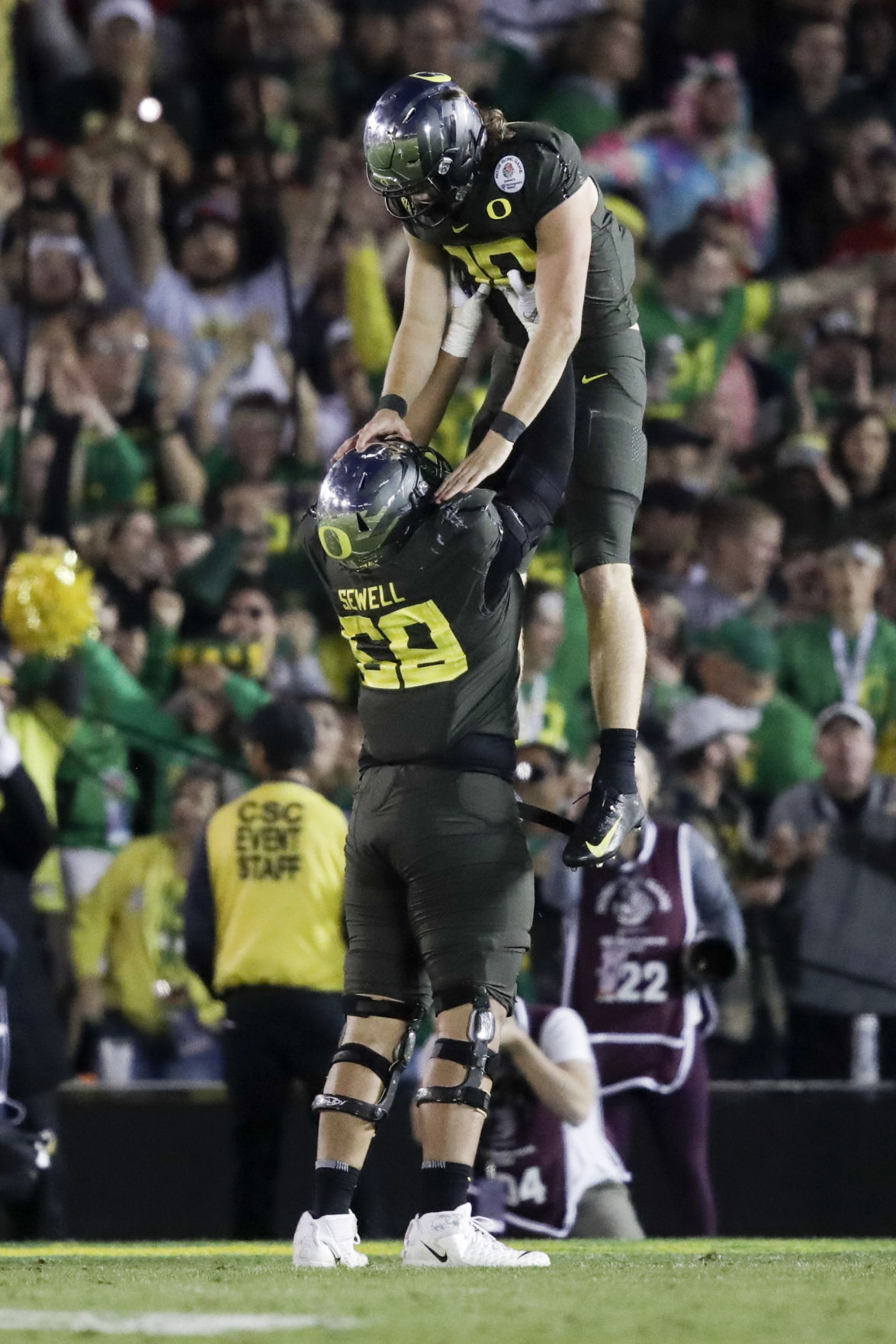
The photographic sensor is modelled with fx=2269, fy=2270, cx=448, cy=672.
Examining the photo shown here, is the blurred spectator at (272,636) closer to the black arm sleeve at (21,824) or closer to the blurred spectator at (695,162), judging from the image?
the black arm sleeve at (21,824)

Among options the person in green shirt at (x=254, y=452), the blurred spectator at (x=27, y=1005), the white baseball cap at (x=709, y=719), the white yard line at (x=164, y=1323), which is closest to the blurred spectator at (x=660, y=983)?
the white baseball cap at (x=709, y=719)

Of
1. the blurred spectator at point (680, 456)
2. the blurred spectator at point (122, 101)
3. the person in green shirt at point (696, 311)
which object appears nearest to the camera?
the blurred spectator at point (680, 456)

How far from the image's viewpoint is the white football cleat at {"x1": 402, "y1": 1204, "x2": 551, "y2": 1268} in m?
4.80

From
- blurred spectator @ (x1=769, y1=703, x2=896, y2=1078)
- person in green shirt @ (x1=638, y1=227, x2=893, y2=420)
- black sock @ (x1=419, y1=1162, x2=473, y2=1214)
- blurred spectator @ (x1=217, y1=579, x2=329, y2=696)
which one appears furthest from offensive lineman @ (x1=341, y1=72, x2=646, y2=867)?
person in green shirt @ (x1=638, y1=227, x2=893, y2=420)

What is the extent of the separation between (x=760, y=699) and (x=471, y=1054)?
407 centimetres

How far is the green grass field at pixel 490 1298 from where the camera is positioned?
3.32 meters

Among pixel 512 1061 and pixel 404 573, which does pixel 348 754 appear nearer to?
pixel 512 1061

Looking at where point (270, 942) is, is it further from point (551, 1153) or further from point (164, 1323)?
point (164, 1323)

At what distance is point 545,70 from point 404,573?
23.8 ft

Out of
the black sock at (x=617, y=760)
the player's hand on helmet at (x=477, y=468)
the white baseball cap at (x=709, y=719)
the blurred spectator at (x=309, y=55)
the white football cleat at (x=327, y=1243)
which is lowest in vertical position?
the white football cleat at (x=327, y=1243)

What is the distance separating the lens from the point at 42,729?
26.2 ft

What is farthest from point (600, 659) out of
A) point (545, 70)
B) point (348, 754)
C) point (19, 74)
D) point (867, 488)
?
point (545, 70)

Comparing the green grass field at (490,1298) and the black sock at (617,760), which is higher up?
the black sock at (617,760)

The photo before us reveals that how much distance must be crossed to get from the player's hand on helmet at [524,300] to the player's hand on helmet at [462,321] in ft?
0.67
